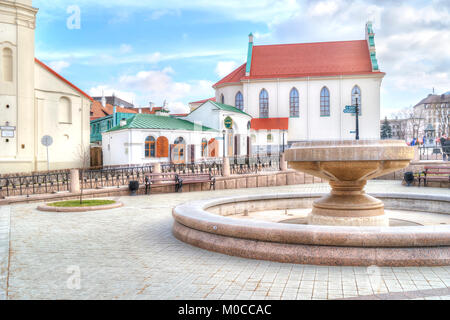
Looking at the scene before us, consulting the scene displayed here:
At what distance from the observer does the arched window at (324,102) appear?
156ft

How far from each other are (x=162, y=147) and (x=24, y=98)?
11.2m

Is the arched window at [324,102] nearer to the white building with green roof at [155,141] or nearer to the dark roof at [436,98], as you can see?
the white building with green roof at [155,141]

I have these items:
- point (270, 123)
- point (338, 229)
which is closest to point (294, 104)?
point (270, 123)

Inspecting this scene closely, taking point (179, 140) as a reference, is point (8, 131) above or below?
above

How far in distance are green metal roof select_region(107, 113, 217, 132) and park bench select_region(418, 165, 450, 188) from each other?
20.8 m

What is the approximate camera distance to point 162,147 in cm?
3319

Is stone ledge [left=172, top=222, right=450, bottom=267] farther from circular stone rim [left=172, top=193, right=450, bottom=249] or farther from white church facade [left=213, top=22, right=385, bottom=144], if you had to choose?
white church facade [left=213, top=22, right=385, bottom=144]

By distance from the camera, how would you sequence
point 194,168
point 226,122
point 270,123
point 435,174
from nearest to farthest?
point 435,174
point 194,168
point 226,122
point 270,123

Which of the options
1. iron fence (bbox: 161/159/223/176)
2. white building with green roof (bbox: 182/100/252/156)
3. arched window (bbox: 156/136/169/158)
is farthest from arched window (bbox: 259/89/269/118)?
iron fence (bbox: 161/159/223/176)

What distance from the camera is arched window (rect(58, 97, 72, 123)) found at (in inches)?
1238

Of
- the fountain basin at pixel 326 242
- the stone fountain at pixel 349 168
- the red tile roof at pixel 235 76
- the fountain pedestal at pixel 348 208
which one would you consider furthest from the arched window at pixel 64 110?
the fountain pedestal at pixel 348 208

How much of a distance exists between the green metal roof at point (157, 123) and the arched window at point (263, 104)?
42.6 feet

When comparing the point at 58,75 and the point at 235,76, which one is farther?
the point at 235,76

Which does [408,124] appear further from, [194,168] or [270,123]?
[194,168]
